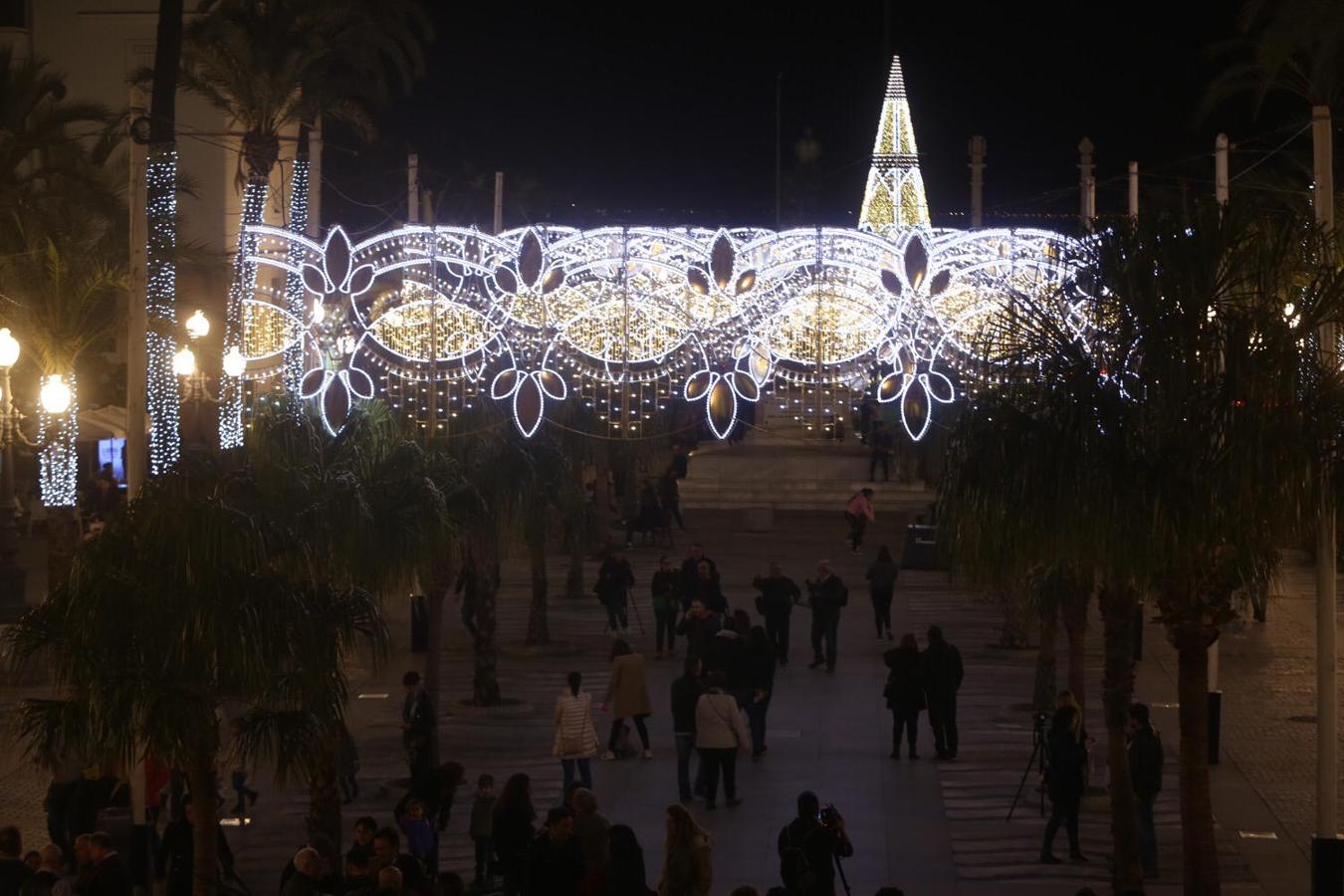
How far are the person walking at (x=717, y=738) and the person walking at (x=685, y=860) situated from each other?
457cm

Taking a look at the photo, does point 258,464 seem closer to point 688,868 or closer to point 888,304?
point 688,868

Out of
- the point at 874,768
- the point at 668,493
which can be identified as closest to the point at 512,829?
the point at 874,768

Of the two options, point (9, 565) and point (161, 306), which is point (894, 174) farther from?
point (9, 565)

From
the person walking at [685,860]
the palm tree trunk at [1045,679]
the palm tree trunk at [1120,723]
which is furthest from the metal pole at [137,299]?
the palm tree trunk at [1045,679]

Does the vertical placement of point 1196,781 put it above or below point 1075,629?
below

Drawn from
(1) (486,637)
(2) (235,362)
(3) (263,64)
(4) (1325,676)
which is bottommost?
(1) (486,637)

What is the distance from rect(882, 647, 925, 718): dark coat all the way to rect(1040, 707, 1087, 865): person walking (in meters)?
3.22

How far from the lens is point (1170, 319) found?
12.4 meters

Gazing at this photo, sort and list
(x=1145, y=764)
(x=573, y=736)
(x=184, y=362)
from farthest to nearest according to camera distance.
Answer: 1. (x=184, y=362)
2. (x=573, y=736)
3. (x=1145, y=764)

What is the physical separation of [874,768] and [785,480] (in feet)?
97.6

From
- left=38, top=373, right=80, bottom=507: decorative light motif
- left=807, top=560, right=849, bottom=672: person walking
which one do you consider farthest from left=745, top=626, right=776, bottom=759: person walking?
left=38, top=373, right=80, bottom=507: decorative light motif

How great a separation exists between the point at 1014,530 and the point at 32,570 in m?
24.4

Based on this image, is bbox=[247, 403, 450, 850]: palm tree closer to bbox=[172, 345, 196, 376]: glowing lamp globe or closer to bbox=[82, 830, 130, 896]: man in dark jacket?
bbox=[82, 830, 130, 896]: man in dark jacket

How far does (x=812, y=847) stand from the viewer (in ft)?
40.0
